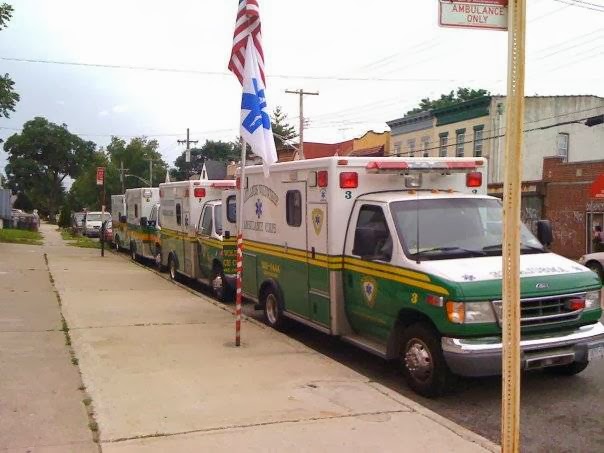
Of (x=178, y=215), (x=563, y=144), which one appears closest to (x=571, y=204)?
(x=563, y=144)

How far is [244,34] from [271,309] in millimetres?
4014

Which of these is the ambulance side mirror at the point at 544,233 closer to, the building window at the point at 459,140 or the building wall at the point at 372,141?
the building window at the point at 459,140

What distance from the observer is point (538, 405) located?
6.26 meters

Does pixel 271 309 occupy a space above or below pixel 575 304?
below

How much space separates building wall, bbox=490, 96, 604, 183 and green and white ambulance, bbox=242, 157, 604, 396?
82.9 feet

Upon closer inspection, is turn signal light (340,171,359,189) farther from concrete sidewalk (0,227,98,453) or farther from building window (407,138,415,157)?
building window (407,138,415,157)

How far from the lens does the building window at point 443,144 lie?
118 feet

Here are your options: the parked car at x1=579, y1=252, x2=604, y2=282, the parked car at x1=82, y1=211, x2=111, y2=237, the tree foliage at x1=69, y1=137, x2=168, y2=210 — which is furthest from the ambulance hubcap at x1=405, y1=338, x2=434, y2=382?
Result: the tree foliage at x1=69, y1=137, x2=168, y2=210

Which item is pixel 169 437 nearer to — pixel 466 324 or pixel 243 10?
pixel 466 324

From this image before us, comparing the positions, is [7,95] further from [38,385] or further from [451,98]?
[451,98]

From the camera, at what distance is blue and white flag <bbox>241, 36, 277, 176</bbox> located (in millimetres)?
7973

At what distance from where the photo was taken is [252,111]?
7.99 meters

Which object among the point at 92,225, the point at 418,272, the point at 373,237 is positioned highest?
the point at 373,237

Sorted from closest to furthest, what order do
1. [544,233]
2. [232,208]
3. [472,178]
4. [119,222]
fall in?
[544,233] < [472,178] < [232,208] < [119,222]
